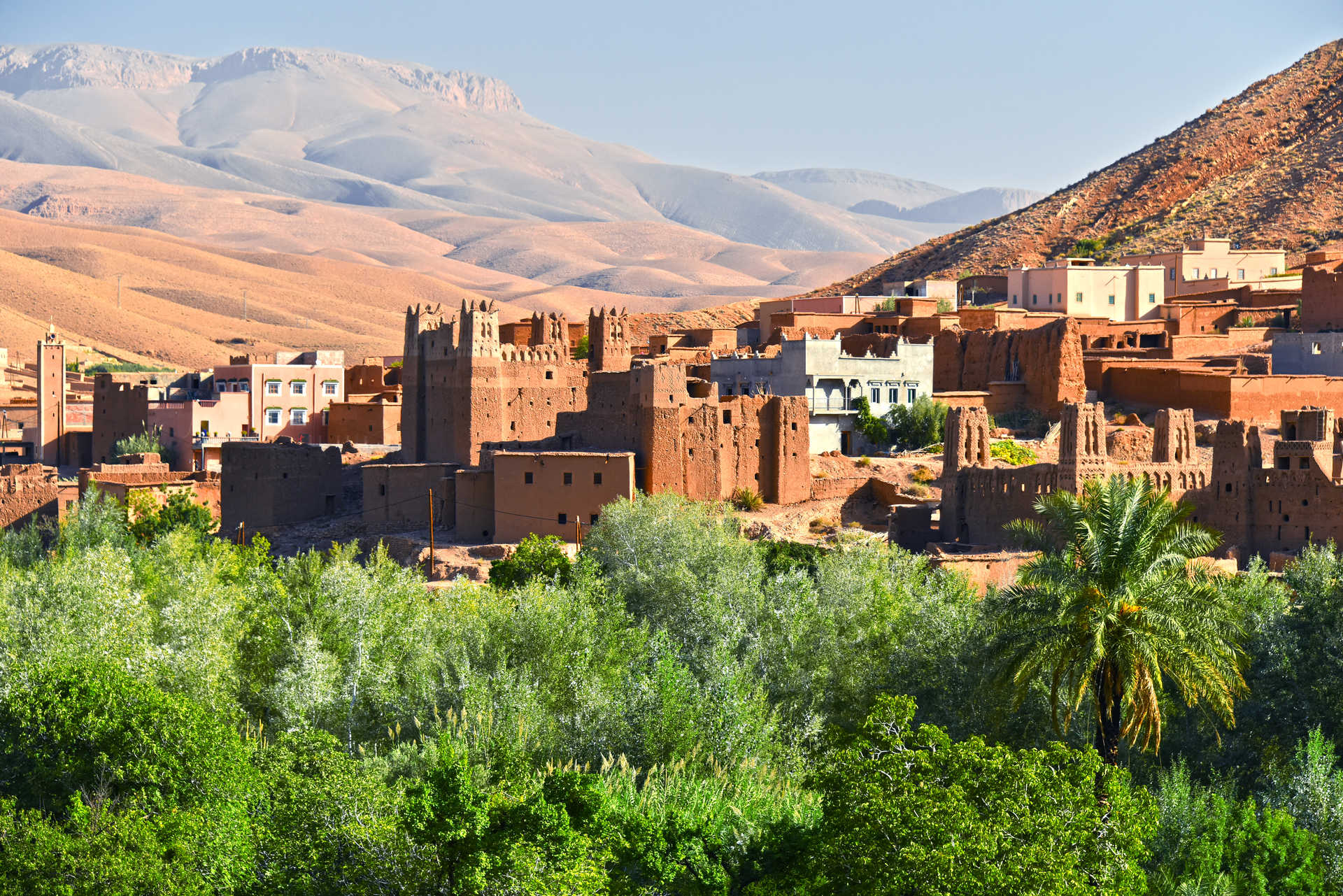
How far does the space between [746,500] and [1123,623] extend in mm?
20222

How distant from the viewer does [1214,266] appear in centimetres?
6450

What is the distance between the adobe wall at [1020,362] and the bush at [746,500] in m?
10.3

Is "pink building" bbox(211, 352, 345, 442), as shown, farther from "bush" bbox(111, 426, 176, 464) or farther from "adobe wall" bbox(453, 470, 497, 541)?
"adobe wall" bbox(453, 470, 497, 541)

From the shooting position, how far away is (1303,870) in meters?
18.1

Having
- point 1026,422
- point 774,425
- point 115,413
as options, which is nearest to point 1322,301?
point 1026,422

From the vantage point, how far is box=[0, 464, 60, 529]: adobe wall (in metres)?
45.0

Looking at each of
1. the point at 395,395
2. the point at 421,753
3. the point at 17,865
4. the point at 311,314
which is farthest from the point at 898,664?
the point at 311,314

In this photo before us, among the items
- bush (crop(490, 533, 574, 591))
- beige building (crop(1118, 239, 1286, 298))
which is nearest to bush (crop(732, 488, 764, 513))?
bush (crop(490, 533, 574, 591))

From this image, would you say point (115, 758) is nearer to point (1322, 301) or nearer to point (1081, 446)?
point (1081, 446)

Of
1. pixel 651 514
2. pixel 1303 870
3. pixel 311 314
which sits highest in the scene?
pixel 311 314

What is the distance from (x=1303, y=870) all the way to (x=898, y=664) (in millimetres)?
6883

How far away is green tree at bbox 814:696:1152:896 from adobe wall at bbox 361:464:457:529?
23.6m

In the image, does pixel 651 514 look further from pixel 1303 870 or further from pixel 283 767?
pixel 1303 870

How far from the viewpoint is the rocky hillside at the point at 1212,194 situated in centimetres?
7656
